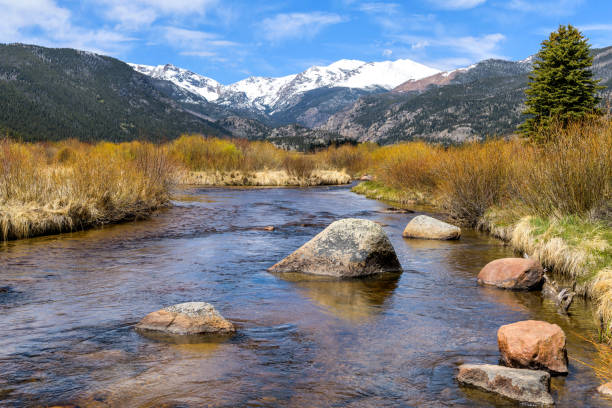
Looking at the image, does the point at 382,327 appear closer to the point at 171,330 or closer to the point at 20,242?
the point at 171,330

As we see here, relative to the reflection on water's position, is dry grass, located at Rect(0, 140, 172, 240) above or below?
above

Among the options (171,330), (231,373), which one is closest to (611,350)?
(231,373)

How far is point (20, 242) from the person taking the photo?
A: 1308 centimetres

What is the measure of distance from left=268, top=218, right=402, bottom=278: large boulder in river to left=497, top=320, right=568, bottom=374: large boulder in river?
15.6ft

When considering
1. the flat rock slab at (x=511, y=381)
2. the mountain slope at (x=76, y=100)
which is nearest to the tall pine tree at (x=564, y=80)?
the flat rock slab at (x=511, y=381)

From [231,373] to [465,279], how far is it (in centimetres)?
641

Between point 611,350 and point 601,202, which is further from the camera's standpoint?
point 601,202

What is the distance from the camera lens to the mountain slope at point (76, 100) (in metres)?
110

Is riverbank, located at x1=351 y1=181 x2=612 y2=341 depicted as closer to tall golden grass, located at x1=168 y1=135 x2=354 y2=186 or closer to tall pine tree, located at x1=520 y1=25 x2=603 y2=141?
tall pine tree, located at x1=520 y1=25 x2=603 y2=141

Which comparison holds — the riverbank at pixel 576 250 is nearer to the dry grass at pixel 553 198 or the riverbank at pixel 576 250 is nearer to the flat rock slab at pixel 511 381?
the dry grass at pixel 553 198

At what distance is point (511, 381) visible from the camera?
4.90m

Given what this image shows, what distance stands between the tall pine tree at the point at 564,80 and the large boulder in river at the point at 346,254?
17678 mm

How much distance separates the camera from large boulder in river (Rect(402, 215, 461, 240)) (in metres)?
14.6

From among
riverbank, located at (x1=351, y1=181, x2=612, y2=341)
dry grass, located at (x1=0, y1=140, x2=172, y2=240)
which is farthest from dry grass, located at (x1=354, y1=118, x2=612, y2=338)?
dry grass, located at (x1=0, y1=140, x2=172, y2=240)
